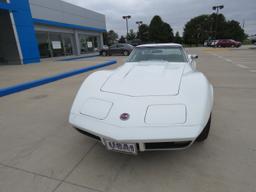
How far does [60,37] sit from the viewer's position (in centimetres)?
1736

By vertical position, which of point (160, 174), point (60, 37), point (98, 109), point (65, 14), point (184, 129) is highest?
point (65, 14)

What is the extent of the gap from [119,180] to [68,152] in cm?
82

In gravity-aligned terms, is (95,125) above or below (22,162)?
above

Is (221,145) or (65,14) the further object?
(65,14)

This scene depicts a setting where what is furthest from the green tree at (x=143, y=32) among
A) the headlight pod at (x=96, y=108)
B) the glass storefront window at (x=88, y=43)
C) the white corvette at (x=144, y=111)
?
the headlight pod at (x=96, y=108)

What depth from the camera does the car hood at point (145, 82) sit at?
6.50 feet

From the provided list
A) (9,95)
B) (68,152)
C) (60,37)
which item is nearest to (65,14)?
(60,37)

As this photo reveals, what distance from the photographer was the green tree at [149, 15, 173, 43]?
53344mm

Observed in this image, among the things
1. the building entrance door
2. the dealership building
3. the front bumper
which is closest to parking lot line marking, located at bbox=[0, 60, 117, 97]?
the front bumper

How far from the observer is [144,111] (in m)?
1.74

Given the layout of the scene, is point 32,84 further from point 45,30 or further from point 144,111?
point 45,30

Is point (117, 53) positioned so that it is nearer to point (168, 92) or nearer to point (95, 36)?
point (95, 36)

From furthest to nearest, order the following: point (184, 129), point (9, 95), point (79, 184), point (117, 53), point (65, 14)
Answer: point (117, 53), point (65, 14), point (9, 95), point (79, 184), point (184, 129)

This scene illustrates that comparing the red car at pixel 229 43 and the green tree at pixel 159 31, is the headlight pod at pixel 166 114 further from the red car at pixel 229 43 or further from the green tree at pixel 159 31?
the green tree at pixel 159 31
